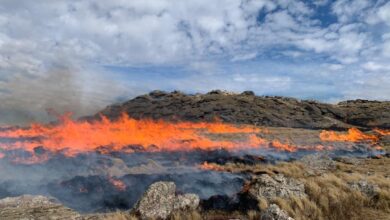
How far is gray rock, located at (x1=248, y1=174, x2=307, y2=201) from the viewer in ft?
44.9

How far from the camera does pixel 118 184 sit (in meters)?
21.5

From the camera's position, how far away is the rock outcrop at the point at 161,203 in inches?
480

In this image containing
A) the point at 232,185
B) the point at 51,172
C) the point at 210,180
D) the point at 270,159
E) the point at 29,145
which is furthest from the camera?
the point at 29,145

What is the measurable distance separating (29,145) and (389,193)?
3377 cm

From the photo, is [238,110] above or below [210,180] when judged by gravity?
above

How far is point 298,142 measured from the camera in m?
51.1

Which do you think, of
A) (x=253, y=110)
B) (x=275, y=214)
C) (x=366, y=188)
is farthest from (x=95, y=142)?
(x=253, y=110)

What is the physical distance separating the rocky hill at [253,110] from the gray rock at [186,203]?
58.6 m

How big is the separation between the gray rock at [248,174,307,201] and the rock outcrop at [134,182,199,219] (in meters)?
2.38

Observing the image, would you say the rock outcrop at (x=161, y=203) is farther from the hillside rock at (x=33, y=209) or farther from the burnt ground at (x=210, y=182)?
the hillside rock at (x=33, y=209)

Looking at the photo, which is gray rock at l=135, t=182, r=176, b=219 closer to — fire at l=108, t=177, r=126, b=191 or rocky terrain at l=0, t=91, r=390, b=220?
rocky terrain at l=0, t=91, r=390, b=220

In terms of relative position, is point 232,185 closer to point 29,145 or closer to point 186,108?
point 29,145

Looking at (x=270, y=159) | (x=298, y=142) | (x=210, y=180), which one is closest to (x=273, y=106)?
(x=298, y=142)

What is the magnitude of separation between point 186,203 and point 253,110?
6398 centimetres
